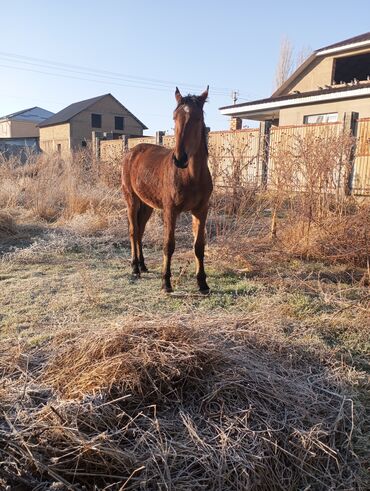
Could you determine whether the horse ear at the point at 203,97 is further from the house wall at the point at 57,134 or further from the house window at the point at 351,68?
the house wall at the point at 57,134

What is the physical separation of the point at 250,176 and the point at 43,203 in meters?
4.87

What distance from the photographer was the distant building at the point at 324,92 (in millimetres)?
14496

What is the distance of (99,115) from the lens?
43219 millimetres

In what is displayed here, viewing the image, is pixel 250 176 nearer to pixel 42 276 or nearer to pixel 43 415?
pixel 42 276

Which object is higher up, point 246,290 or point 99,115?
point 99,115

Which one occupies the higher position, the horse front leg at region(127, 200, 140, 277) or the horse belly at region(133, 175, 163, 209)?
the horse belly at region(133, 175, 163, 209)

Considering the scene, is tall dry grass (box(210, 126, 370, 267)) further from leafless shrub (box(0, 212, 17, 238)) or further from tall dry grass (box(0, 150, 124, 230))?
leafless shrub (box(0, 212, 17, 238))

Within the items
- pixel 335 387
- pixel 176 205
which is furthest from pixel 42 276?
pixel 335 387

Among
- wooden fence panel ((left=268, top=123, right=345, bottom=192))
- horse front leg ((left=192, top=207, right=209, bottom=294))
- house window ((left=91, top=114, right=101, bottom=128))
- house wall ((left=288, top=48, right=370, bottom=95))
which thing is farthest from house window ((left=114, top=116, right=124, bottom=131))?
horse front leg ((left=192, top=207, right=209, bottom=294))

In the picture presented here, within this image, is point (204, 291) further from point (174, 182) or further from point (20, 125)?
point (20, 125)

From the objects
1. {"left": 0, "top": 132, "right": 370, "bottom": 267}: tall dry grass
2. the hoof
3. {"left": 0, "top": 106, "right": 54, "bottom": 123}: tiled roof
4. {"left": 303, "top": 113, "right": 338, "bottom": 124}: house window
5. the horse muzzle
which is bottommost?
the hoof

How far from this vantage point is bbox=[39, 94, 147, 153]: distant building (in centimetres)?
4088

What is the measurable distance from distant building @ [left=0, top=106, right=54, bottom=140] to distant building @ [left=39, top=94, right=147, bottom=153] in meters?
10.7

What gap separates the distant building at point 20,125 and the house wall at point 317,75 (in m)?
44.9
